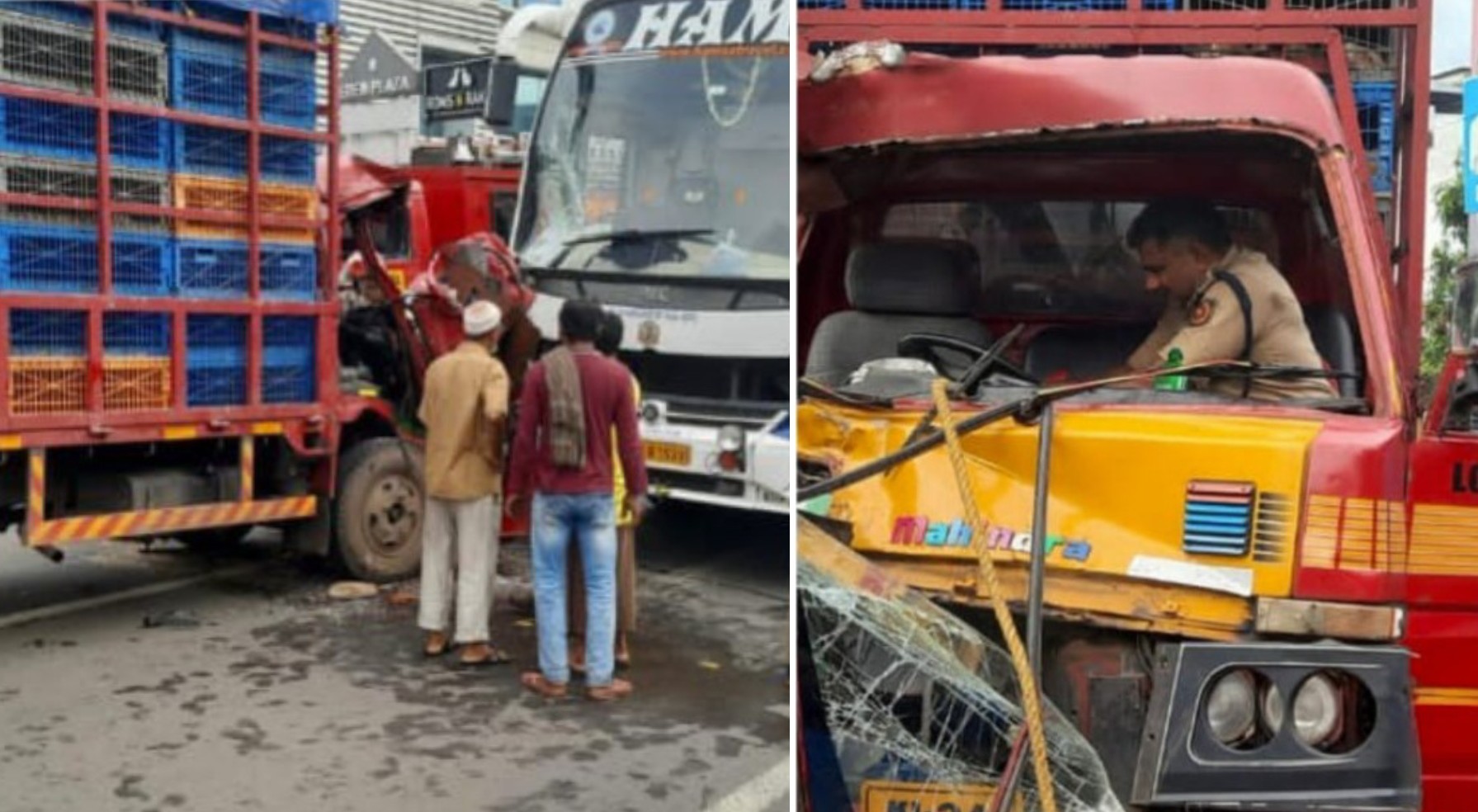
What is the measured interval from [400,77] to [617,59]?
1171 mm

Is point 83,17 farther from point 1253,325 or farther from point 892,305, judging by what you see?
point 1253,325

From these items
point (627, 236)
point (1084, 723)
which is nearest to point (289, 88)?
point (627, 236)

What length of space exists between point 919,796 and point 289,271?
504 centimetres

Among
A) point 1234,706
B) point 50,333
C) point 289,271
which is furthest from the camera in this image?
point 289,271

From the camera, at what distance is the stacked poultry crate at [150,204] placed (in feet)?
18.2

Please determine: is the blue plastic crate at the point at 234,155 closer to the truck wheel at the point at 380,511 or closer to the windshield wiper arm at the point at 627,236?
the windshield wiper arm at the point at 627,236

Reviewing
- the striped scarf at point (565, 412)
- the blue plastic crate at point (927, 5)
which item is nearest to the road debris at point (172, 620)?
the striped scarf at point (565, 412)

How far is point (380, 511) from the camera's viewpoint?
7082 millimetres

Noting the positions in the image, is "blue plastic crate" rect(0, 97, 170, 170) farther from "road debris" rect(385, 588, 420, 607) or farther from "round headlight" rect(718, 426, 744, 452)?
"round headlight" rect(718, 426, 744, 452)

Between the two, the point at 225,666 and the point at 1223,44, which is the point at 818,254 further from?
the point at 225,666

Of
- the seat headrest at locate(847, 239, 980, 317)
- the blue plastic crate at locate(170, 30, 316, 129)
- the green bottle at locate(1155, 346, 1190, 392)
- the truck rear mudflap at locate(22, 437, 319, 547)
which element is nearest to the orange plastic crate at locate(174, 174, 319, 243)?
the blue plastic crate at locate(170, 30, 316, 129)

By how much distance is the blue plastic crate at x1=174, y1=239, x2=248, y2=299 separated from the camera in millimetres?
6082

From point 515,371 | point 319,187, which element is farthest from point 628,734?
point 319,187

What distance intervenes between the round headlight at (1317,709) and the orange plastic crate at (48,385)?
485cm
